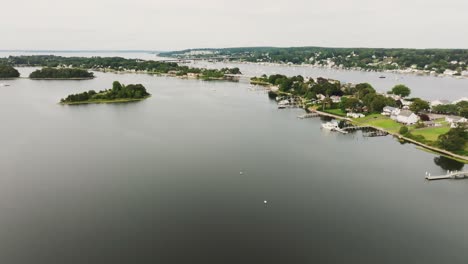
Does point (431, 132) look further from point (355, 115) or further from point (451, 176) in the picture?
point (451, 176)

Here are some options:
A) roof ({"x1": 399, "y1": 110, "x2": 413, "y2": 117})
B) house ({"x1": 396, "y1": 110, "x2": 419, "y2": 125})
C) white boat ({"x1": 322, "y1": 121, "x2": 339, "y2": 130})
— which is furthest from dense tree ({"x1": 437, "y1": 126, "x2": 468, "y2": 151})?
white boat ({"x1": 322, "y1": 121, "x2": 339, "y2": 130})

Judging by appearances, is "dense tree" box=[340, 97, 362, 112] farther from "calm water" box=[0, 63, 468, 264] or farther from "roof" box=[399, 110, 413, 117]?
"calm water" box=[0, 63, 468, 264]

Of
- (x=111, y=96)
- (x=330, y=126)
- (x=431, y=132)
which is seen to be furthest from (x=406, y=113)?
(x=111, y=96)

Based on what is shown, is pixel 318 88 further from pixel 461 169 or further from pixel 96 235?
pixel 96 235

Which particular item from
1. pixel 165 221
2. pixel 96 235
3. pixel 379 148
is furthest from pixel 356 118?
pixel 96 235

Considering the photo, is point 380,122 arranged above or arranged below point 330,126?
above

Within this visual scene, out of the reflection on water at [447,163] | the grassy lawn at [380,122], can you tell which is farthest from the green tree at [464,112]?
the reflection on water at [447,163]

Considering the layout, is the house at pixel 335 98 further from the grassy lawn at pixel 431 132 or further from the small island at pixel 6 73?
the small island at pixel 6 73
